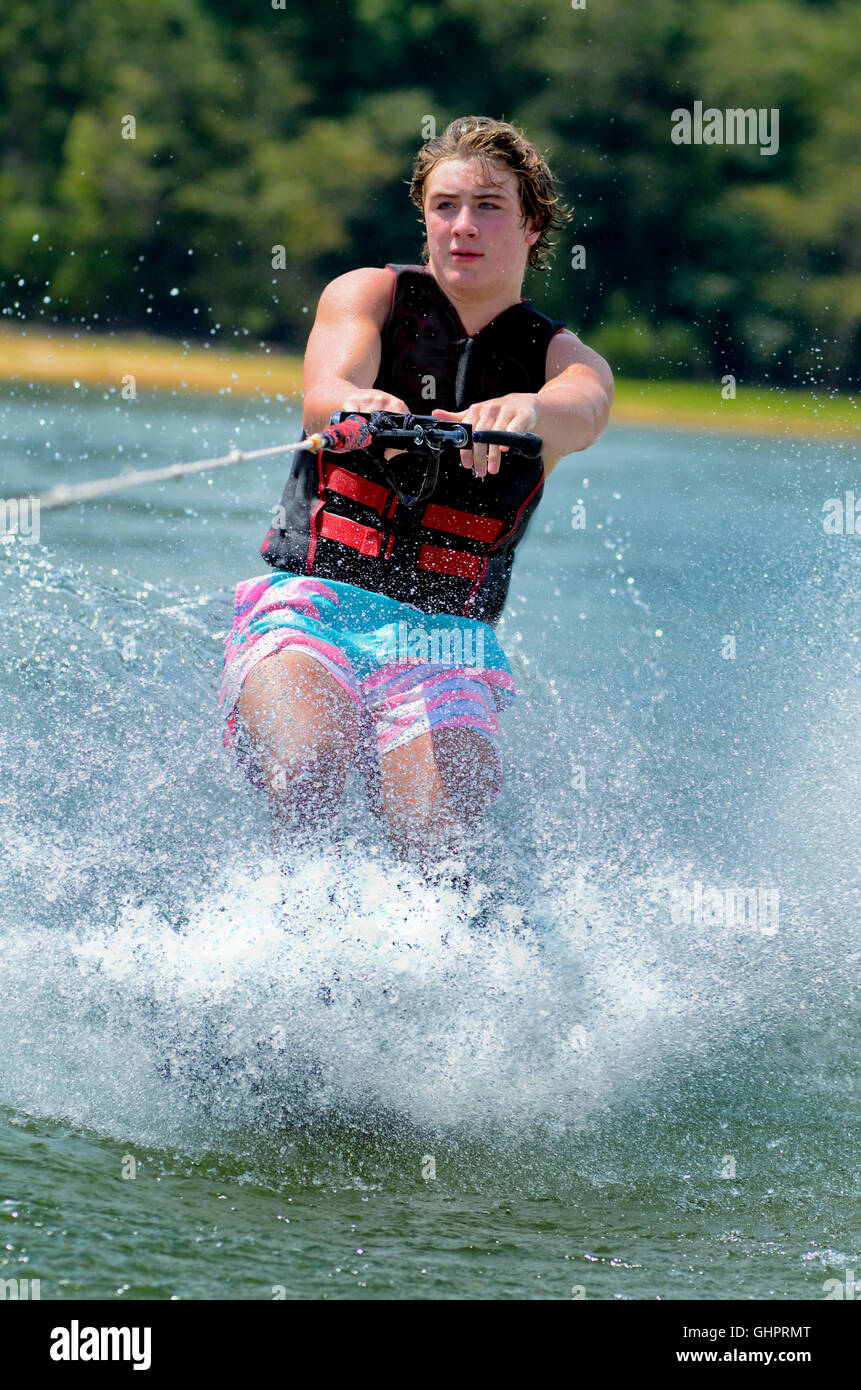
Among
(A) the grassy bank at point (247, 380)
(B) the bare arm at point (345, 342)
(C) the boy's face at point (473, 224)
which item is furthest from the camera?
(A) the grassy bank at point (247, 380)

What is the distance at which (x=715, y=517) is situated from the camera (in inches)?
459

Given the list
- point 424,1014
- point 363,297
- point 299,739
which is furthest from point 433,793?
point 363,297

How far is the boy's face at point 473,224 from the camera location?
11.2 feet

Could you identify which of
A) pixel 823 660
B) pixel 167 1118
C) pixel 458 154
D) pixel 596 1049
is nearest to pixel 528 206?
pixel 458 154

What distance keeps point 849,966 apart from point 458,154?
207 cm

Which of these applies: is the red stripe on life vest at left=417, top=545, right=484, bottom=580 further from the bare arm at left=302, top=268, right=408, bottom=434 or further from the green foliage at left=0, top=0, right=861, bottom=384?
the green foliage at left=0, top=0, right=861, bottom=384


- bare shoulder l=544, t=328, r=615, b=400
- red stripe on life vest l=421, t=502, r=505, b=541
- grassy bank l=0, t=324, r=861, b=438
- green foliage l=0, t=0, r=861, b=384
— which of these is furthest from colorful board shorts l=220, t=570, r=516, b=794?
green foliage l=0, t=0, r=861, b=384

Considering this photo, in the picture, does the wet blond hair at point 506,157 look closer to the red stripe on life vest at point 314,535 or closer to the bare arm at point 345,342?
the bare arm at point 345,342

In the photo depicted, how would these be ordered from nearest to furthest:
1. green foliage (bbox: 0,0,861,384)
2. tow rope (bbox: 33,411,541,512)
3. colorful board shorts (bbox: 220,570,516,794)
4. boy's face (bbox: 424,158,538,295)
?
tow rope (bbox: 33,411,541,512)
colorful board shorts (bbox: 220,570,516,794)
boy's face (bbox: 424,158,538,295)
green foliage (bbox: 0,0,861,384)

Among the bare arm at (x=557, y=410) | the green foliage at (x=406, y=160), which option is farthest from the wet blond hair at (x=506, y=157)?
the green foliage at (x=406, y=160)

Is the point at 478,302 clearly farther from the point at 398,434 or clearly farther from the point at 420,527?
the point at 398,434

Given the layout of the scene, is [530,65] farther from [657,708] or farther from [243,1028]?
[243,1028]

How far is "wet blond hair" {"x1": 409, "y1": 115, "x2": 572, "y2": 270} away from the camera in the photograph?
135 inches

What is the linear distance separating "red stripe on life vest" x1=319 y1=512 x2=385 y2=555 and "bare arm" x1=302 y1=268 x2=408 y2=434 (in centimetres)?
21
